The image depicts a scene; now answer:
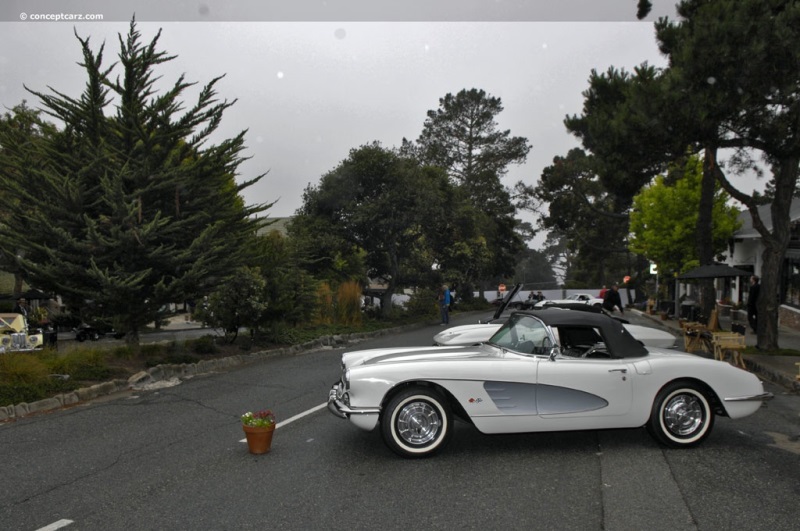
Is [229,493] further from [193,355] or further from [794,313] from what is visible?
[794,313]

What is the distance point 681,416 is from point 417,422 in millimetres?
2653

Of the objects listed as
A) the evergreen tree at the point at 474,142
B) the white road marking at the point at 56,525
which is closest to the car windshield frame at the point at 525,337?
the white road marking at the point at 56,525

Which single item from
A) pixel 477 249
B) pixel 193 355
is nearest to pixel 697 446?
pixel 193 355

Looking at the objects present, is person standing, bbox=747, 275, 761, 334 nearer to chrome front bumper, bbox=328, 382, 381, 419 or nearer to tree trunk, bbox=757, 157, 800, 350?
tree trunk, bbox=757, 157, 800, 350

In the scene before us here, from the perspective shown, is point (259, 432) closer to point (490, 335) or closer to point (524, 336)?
point (524, 336)

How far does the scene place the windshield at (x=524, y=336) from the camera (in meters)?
6.07

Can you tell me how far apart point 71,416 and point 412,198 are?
1761 cm

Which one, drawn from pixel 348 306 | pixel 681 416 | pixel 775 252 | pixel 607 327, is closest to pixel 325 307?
pixel 348 306

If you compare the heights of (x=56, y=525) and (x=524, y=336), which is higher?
(x=524, y=336)

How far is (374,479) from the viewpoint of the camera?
5.08 meters

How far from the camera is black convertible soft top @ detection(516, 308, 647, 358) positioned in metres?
6.09

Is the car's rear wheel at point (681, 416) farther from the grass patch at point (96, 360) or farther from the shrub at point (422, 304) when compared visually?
the shrub at point (422, 304)

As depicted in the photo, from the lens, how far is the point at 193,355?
13.1 meters

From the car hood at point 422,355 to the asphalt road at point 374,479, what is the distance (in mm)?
827
